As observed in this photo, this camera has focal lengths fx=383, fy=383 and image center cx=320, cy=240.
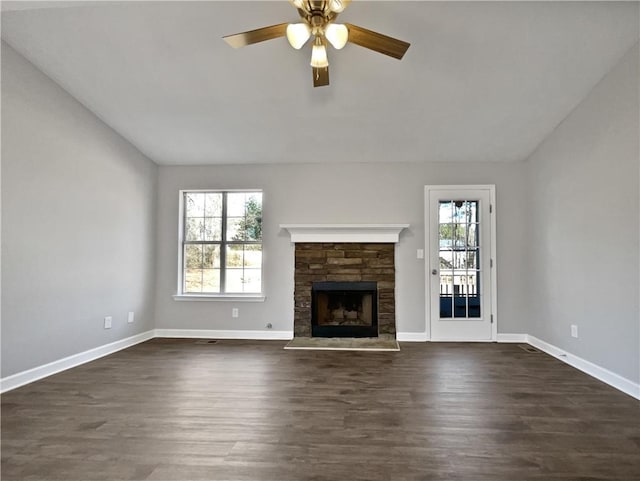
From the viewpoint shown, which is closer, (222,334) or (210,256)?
(222,334)

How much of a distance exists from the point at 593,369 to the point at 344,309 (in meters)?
2.81

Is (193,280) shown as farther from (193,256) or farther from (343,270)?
(343,270)

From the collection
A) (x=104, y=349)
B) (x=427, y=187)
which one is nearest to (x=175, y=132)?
(x=104, y=349)

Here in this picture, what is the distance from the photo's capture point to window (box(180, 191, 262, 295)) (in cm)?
525

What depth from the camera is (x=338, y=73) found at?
3.49m

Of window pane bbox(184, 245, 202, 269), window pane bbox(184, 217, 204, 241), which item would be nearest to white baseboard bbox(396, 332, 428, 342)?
window pane bbox(184, 245, 202, 269)

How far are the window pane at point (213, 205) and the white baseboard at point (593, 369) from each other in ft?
14.4

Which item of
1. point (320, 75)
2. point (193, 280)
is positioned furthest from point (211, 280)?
point (320, 75)

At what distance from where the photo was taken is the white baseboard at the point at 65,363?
3.12 m

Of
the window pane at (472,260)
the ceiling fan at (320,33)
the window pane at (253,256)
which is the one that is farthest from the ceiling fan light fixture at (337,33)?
the window pane at (472,260)

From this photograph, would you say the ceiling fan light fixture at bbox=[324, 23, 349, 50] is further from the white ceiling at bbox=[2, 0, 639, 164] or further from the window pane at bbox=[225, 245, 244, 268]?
the window pane at bbox=[225, 245, 244, 268]

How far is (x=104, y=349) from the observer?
4254 mm

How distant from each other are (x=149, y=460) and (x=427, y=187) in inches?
167

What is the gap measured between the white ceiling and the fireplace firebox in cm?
177
